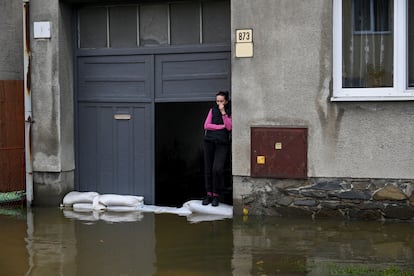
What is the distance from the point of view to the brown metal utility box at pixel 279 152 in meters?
8.65

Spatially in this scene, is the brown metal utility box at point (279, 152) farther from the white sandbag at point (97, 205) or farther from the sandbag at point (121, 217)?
the white sandbag at point (97, 205)

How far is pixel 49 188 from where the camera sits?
9938mm

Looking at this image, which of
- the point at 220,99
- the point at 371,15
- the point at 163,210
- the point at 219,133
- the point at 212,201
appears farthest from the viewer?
the point at 163,210

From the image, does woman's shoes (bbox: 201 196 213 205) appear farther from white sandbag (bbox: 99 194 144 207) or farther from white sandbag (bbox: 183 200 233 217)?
white sandbag (bbox: 99 194 144 207)

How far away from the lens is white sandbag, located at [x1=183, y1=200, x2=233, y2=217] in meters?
9.12

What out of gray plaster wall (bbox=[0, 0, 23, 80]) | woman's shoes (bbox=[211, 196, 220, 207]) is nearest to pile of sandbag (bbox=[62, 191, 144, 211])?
woman's shoes (bbox=[211, 196, 220, 207])

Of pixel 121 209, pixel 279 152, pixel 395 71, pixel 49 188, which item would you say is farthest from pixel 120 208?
pixel 395 71

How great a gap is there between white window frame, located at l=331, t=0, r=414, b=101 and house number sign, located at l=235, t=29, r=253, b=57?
1.12 m

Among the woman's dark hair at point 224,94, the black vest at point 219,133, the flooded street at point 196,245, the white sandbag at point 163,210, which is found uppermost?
the woman's dark hair at point 224,94

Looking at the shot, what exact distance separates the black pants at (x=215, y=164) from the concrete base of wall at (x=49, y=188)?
7.51 ft

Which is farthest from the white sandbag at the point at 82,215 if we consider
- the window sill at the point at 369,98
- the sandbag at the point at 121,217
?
the window sill at the point at 369,98

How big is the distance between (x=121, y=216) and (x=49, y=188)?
1.41m

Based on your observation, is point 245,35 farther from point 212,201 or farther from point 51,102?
point 51,102

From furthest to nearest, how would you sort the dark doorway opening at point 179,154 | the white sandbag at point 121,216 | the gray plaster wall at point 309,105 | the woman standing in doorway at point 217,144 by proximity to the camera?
the dark doorway opening at point 179,154 → the woman standing in doorway at point 217,144 → the white sandbag at point 121,216 → the gray plaster wall at point 309,105
